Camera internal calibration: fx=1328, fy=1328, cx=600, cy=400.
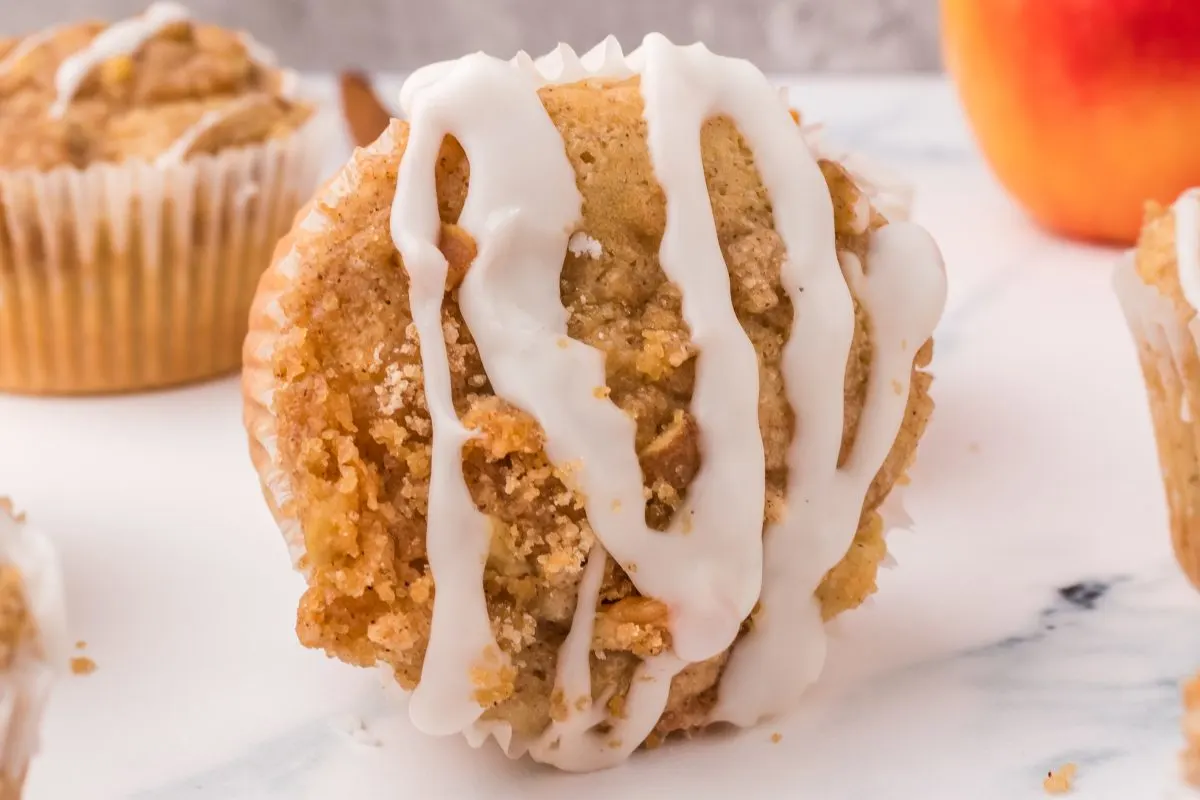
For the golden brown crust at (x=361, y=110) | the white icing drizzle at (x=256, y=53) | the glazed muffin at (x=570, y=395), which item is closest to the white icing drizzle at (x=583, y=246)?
the glazed muffin at (x=570, y=395)

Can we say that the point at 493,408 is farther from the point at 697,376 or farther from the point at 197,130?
the point at 197,130

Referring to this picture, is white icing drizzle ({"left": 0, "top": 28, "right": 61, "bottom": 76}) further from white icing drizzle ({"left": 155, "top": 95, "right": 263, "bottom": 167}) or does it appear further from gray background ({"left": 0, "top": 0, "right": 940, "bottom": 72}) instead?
gray background ({"left": 0, "top": 0, "right": 940, "bottom": 72})

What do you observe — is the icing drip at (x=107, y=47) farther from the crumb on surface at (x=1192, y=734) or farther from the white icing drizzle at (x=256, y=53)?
the crumb on surface at (x=1192, y=734)

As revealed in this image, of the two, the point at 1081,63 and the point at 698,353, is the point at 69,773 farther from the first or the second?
the point at 1081,63

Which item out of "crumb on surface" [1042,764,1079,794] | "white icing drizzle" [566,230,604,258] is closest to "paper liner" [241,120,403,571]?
"white icing drizzle" [566,230,604,258]

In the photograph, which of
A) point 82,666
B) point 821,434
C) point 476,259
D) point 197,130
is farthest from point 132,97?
point 821,434
